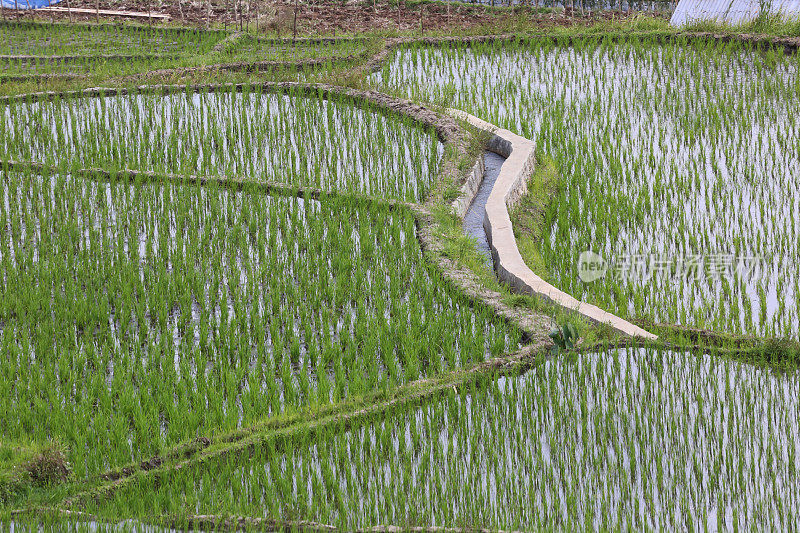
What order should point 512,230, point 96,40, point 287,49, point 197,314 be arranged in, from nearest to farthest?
1. point 197,314
2. point 512,230
3. point 287,49
4. point 96,40

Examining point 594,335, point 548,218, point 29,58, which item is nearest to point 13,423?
point 594,335

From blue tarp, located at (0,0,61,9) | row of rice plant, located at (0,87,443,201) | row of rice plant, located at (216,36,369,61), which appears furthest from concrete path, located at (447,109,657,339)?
blue tarp, located at (0,0,61,9)

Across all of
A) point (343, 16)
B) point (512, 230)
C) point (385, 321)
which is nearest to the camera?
point (385, 321)

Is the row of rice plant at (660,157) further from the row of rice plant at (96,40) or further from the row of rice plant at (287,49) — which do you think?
the row of rice plant at (96,40)

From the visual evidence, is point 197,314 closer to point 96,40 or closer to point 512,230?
point 512,230

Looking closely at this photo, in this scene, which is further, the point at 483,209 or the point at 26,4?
the point at 26,4

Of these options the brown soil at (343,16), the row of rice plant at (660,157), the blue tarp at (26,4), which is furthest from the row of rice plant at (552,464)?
the blue tarp at (26,4)

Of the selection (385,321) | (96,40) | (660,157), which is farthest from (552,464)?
(96,40)

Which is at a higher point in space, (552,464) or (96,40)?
(96,40)
